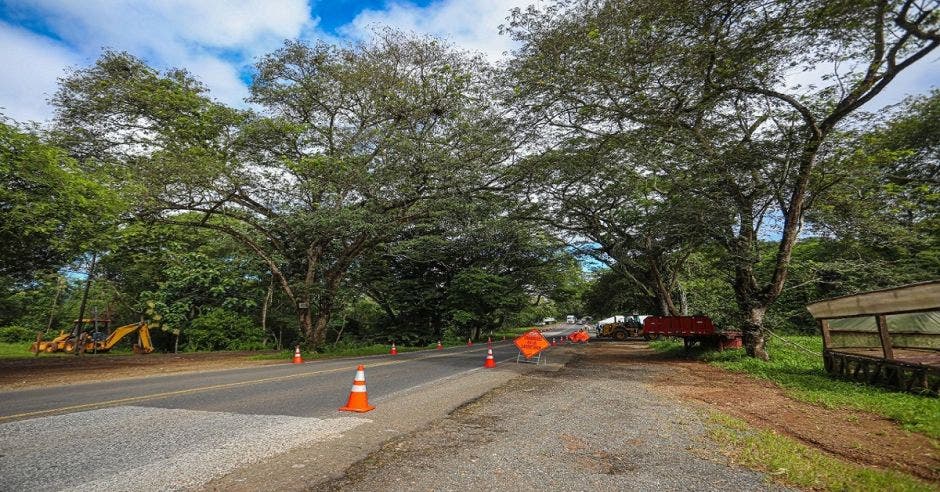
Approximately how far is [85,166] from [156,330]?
1178cm

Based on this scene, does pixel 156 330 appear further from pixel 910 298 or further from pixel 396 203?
pixel 910 298

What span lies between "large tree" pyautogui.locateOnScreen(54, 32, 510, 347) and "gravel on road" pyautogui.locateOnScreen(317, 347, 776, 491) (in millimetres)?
11574

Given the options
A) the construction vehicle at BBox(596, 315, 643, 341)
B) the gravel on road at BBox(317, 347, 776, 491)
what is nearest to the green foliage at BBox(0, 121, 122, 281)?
the gravel on road at BBox(317, 347, 776, 491)

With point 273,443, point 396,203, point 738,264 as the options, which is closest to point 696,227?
point 738,264

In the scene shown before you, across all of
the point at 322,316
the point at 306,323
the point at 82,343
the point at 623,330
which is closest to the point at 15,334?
the point at 82,343

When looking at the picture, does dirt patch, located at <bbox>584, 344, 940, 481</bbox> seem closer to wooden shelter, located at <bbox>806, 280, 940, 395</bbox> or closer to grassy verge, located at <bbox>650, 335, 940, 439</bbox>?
grassy verge, located at <bbox>650, 335, 940, 439</bbox>

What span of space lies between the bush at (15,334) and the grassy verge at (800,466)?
39510 millimetres

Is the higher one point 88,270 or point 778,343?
point 88,270

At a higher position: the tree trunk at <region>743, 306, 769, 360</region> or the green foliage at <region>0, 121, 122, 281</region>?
the green foliage at <region>0, 121, 122, 281</region>

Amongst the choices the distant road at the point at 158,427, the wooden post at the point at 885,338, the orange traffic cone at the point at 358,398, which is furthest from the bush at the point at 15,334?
the wooden post at the point at 885,338

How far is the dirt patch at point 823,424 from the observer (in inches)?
176

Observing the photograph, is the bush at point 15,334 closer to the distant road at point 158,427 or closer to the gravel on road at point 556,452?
the distant road at point 158,427

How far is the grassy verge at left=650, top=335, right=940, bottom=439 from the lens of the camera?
6.14 m

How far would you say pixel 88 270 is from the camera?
22688mm
